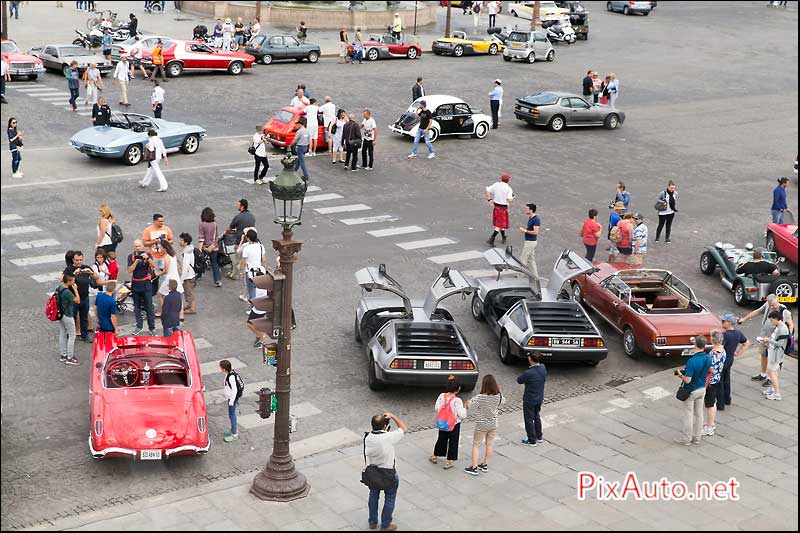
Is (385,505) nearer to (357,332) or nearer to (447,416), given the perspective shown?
(447,416)

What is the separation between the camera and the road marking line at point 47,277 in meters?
21.4

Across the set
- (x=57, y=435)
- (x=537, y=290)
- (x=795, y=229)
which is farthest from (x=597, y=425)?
(x=795, y=229)

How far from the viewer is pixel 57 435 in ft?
50.8

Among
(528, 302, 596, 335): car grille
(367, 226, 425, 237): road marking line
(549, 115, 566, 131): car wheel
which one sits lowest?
(528, 302, 596, 335): car grille

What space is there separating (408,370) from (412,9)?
157 ft

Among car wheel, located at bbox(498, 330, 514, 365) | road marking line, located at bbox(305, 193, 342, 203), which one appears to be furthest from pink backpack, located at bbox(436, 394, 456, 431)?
road marking line, located at bbox(305, 193, 342, 203)

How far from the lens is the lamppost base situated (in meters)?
13.9

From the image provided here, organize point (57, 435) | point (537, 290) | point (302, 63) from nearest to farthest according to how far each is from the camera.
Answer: point (57, 435)
point (537, 290)
point (302, 63)

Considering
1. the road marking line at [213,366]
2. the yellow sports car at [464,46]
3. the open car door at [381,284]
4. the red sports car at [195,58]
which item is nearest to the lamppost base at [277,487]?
the road marking line at [213,366]

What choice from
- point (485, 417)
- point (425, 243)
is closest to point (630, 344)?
point (485, 417)

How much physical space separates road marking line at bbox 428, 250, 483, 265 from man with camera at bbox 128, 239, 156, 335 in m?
6.99

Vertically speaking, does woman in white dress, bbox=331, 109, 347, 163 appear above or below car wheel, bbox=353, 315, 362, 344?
above

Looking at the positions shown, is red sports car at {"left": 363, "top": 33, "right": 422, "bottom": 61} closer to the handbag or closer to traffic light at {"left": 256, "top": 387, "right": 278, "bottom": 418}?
traffic light at {"left": 256, "top": 387, "right": 278, "bottom": 418}

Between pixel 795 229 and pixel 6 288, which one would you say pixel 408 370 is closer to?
pixel 6 288
